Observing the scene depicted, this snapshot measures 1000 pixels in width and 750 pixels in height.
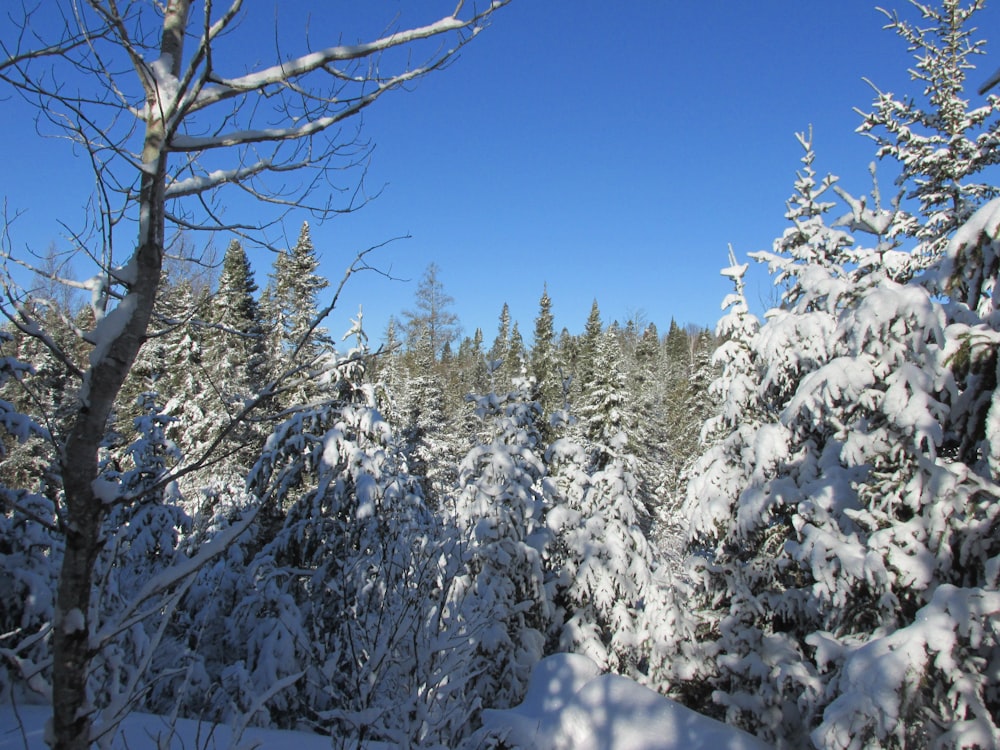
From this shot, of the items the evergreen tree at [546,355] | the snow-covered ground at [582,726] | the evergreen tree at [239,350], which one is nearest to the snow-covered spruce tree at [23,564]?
the snow-covered ground at [582,726]

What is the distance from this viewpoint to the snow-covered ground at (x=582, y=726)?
4316 mm

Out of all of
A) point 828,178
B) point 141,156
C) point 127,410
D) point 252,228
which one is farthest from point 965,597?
point 127,410

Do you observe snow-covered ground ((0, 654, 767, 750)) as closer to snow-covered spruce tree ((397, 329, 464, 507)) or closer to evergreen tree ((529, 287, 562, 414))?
snow-covered spruce tree ((397, 329, 464, 507))

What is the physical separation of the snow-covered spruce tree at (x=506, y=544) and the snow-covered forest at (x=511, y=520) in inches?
2.5

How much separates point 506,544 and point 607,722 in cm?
616

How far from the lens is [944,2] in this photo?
11617mm

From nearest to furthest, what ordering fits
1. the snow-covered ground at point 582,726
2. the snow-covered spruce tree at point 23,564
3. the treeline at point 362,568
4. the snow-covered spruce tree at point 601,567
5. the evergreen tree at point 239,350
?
1. the snow-covered ground at point 582,726
2. the treeline at point 362,568
3. the snow-covered spruce tree at point 23,564
4. the snow-covered spruce tree at point 601,567
5. the evergreen tree at point 239,350

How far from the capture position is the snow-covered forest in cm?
213

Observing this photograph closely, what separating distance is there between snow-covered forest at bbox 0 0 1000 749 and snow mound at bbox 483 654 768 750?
0.20m

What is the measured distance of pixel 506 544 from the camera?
34.7ft

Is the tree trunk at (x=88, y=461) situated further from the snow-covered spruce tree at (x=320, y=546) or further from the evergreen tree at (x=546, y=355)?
the evergreen tree at (x=546, y=355)

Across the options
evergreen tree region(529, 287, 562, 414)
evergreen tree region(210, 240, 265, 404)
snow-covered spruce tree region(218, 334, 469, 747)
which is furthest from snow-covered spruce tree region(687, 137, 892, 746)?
evergreen tree region(529, 287, 562, 414)

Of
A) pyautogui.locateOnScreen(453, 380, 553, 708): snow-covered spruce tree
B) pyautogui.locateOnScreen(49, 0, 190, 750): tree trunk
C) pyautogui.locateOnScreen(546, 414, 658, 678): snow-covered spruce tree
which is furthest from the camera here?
pyautogui.locateOnScreen(546, 414, 658, 678): snow-covered spruce tree

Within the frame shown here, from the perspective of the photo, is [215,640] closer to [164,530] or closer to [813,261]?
[164,530]
